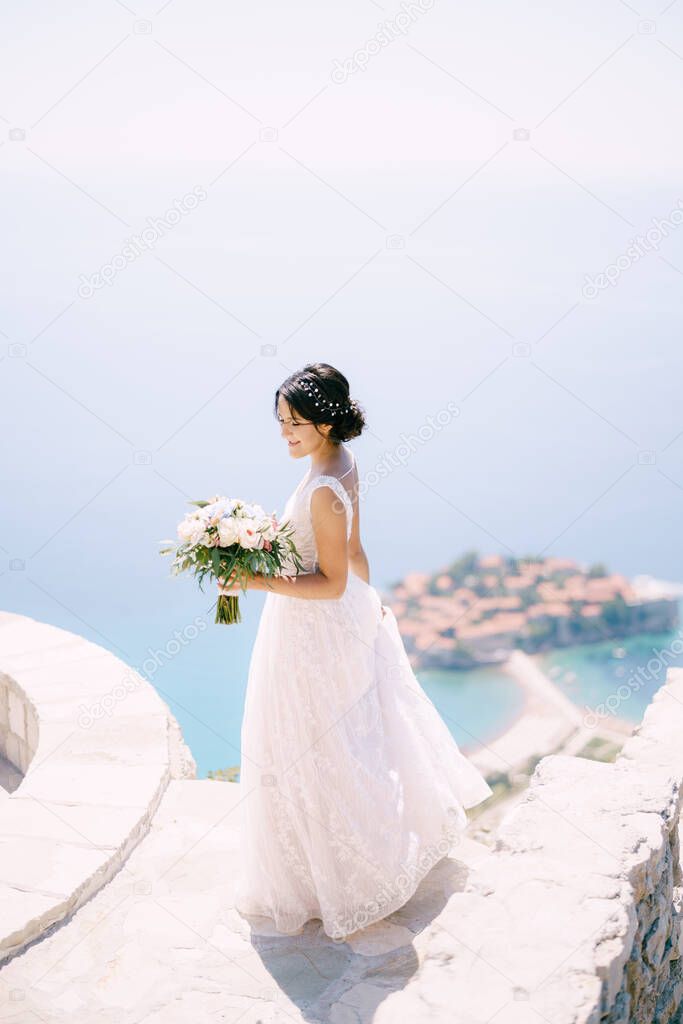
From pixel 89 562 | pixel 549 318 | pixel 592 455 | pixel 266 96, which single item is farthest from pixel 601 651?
pixel 266 96

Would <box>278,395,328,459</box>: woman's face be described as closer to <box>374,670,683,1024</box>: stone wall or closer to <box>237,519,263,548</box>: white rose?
<box>237,519,263,548</box>: white rose

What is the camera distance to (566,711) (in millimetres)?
18750

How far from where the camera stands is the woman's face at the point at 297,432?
9.70ft

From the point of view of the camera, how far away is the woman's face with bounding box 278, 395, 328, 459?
296 cm

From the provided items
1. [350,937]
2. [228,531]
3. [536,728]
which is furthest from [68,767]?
[536,728]

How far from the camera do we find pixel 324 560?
2928mm

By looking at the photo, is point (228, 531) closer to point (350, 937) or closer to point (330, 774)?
point (330, 774)

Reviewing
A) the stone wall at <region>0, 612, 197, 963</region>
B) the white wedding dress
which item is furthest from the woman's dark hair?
the stone wall at <region>0, 612, 197, 963</region>

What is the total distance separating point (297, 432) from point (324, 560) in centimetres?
41

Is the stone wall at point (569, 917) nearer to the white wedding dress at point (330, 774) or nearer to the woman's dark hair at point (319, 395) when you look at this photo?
the white wedding dress at point (330, 774)

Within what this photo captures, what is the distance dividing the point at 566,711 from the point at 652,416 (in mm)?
9116

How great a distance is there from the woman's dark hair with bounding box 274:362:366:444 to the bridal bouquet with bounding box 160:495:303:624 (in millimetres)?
335

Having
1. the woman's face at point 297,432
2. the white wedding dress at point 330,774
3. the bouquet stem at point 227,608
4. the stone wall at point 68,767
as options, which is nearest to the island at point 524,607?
the stone wall at point 68,767

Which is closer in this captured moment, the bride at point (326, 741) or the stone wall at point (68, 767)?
the bride at point (326, 741)
